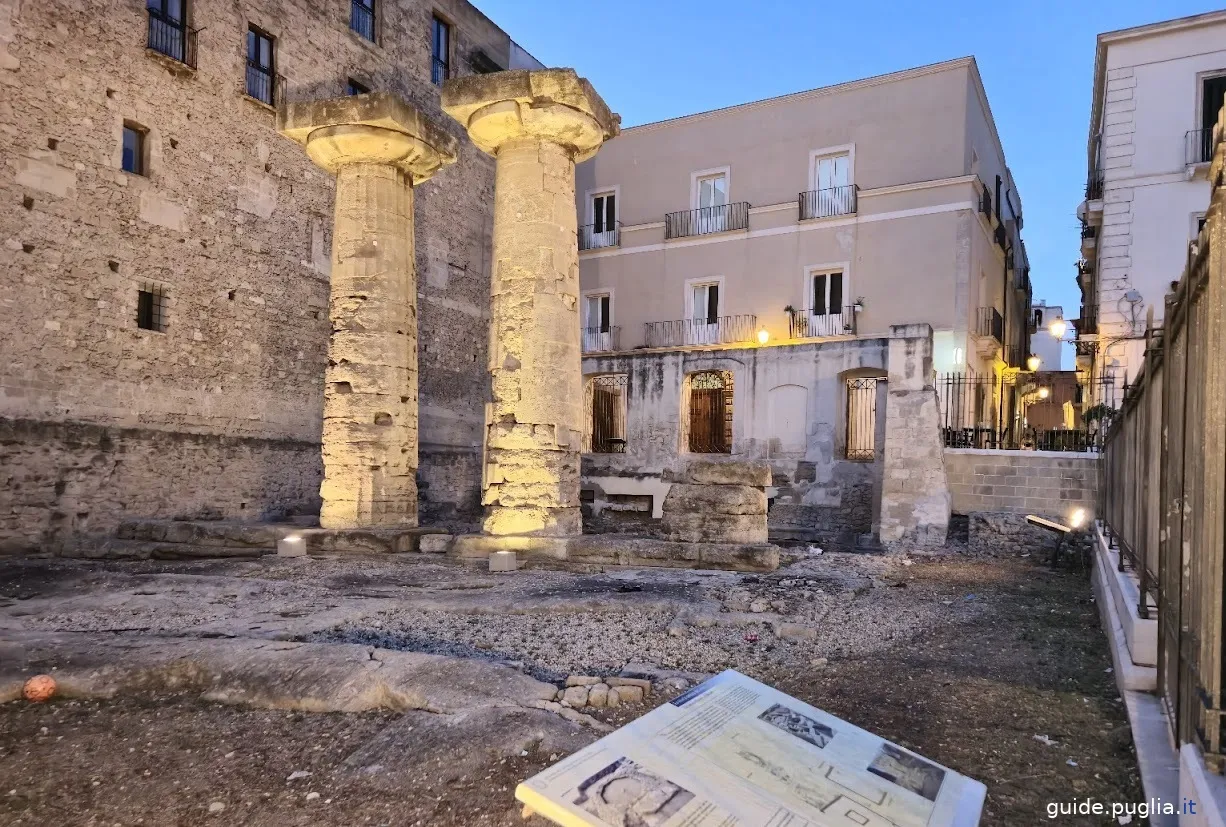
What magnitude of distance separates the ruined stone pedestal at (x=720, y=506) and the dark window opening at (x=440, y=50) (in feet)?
43.8

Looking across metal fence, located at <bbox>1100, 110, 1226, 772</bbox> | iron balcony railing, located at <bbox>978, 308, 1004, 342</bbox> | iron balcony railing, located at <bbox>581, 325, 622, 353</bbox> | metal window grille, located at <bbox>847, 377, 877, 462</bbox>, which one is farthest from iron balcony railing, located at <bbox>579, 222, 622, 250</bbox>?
metal fence, located at <bbox>1100, 110, 1226, 772</bbox>

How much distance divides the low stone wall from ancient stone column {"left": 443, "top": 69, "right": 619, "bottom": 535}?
19.6ft

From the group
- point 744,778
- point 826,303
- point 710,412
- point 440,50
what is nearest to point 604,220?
point 440,50

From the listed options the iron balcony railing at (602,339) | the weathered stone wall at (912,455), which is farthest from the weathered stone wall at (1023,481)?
the iron balcony railing at (602,339)

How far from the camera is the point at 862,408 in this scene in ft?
54.6

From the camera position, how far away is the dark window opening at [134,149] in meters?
11.9

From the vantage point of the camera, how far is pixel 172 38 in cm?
1262

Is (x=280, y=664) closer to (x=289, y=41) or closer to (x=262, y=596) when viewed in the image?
(x=262, y=596)

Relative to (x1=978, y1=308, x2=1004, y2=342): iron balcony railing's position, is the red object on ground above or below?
below

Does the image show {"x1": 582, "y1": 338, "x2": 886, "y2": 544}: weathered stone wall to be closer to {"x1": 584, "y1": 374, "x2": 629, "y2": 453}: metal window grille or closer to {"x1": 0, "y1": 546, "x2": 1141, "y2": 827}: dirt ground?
{"x1": 584, "y1": 374, "x2": 629, "y2": 453}: metal window grille

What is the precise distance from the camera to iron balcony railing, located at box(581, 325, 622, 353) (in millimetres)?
21156

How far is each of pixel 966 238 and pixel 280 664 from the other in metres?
16.9

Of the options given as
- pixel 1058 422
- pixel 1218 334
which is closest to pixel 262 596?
pixel 1218 334

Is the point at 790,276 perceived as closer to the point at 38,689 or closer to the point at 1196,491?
the point at 1196,491
